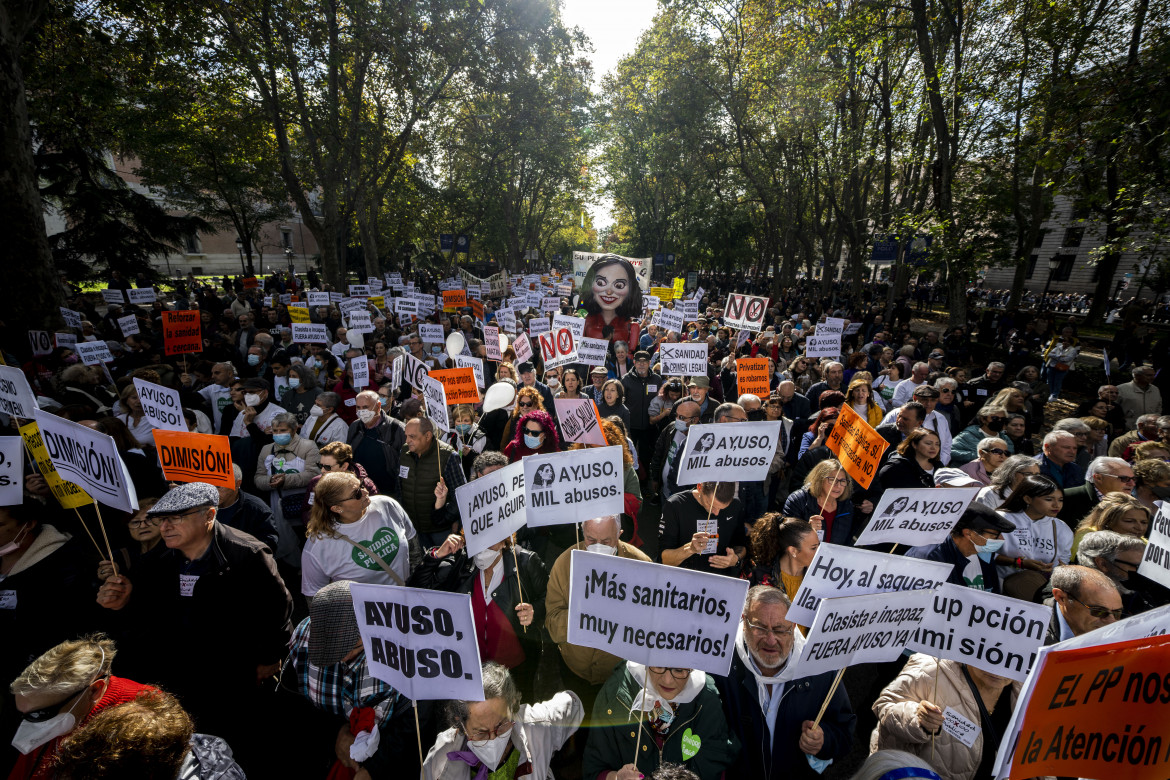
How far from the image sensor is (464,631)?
2.31 meters

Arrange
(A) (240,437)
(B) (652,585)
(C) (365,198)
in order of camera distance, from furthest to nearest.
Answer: (C) (365,198) < (A) (240,437) < (B) (652,585)

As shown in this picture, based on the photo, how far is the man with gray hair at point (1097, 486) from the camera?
4.20 m

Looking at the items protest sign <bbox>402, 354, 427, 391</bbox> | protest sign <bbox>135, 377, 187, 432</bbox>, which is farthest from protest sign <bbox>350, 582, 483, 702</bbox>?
protest sign <bbox>402, 354, 427, 391</bbox>

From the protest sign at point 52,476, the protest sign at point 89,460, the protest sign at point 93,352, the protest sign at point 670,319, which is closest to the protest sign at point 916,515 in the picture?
the protest sign at point 89,460

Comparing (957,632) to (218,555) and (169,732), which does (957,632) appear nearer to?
(169,732)

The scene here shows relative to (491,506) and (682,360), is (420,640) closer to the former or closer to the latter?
(491,506)

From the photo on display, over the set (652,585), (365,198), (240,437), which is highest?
(365,198)

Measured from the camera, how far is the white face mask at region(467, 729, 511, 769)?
2383 mm

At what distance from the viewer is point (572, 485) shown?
3.52 meters

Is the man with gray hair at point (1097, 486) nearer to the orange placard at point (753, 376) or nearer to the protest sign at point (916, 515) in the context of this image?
the protest sign at point (916, 515)

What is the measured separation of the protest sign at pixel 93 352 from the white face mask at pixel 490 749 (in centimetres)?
923

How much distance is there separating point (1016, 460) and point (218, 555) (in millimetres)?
5984

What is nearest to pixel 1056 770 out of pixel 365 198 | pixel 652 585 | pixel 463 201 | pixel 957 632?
pixel 957 632

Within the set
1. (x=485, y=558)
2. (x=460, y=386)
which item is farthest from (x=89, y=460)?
(x=460, y=386)
